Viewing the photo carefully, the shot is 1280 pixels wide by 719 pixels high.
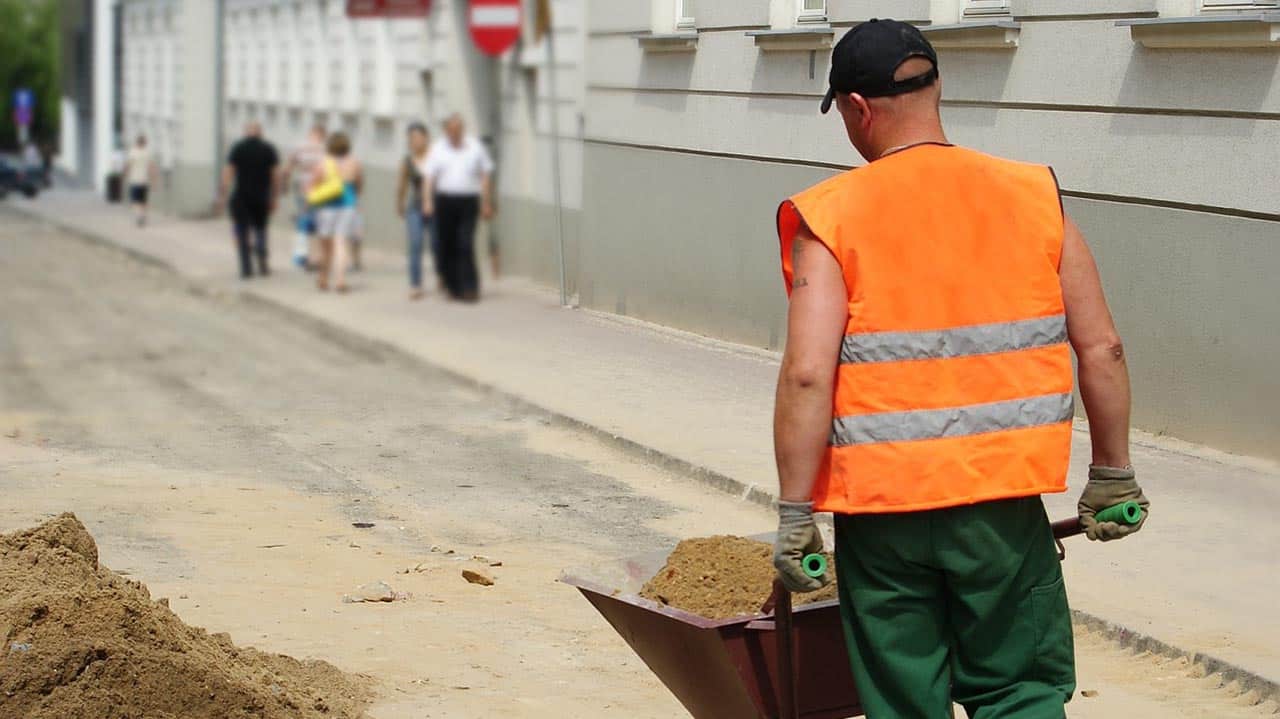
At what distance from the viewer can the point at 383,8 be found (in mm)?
27312

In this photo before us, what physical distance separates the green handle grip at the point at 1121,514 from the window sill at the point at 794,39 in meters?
7.30

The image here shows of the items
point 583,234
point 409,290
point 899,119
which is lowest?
point 409,290

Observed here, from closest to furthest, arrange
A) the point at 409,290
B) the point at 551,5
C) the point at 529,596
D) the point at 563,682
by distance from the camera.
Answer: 1. the point at 563,682
2. the point at 529,596
3. the point at 551,5
4. the point at 409,290

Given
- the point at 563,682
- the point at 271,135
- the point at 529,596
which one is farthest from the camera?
the point at 271,135

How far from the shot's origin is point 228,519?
9.27 meters

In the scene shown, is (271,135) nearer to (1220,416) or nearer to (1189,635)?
(1220,416)

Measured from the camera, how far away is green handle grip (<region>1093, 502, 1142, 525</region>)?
4242 millimetres

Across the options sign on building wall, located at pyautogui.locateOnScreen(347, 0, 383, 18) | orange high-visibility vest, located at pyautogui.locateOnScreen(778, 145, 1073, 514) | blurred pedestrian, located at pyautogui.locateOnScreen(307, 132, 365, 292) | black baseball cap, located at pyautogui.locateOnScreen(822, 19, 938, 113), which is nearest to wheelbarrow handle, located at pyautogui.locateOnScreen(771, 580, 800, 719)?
orange high-visibility vest, located at pyautogui.locateOnScreen(778, 145, 1073, 514)

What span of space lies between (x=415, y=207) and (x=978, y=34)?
38.2ft

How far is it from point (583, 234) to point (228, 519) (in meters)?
2.02

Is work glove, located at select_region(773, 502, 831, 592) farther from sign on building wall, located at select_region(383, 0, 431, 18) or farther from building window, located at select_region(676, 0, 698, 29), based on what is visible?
sign on building wall, located at select_region(383, 0, 431, 18)

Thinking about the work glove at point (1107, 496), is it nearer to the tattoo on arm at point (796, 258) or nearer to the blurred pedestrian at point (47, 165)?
the tattoo on arm at point (796, 258)

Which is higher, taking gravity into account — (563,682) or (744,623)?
(744,623)

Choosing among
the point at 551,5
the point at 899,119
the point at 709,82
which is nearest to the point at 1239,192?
the point at 709,82
